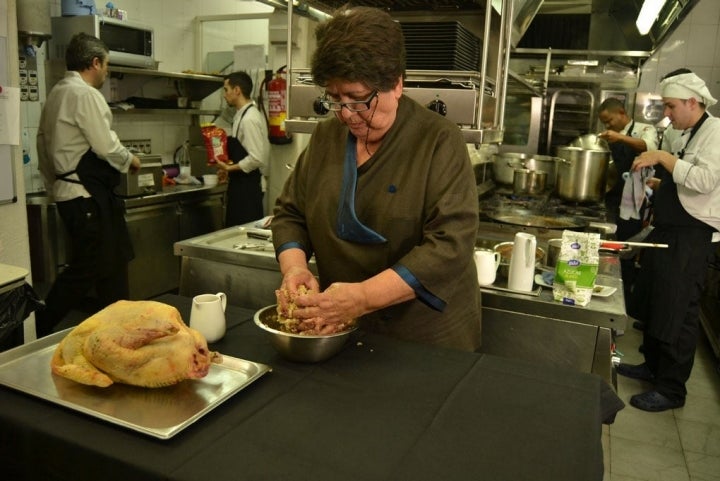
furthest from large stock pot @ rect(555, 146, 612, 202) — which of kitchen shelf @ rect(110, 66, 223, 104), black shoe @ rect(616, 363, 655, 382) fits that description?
kitchen shelf @ rect(110, 66, 223, 104)

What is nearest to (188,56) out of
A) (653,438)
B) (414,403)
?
(653,438)

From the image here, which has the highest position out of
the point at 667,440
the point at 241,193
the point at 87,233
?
the point at 241,193

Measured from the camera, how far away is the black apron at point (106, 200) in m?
3.54

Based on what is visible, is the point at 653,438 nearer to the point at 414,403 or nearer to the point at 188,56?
the point at 414,403

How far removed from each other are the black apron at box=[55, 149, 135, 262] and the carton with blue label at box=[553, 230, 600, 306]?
2.70m

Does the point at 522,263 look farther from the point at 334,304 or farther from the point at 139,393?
the point at 139,393

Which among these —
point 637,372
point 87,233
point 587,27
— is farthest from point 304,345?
point 587,27

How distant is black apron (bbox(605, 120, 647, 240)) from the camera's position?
4457mm

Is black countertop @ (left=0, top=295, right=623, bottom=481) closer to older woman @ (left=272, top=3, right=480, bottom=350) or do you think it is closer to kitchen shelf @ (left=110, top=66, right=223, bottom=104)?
older woman @ (left=272, top=3, right=480, bottom=350)

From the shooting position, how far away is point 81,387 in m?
1.15

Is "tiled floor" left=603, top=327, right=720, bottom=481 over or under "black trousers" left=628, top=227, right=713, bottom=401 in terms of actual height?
under

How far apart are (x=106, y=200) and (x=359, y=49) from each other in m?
2.70

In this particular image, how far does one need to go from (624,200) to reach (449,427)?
11.6 ft

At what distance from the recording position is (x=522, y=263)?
7.12 feet
